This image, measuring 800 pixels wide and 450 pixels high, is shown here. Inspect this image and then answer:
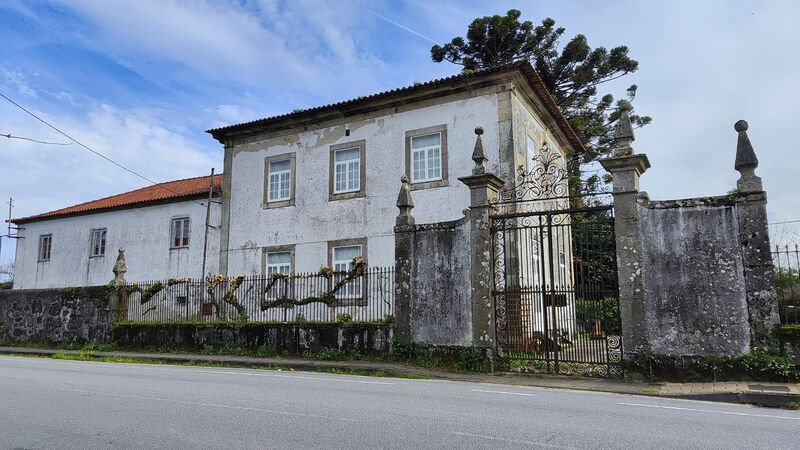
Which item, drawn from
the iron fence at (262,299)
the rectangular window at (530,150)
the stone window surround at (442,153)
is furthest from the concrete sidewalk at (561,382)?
the rectangular window at (530,150)

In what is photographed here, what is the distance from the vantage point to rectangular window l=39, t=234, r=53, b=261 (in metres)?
26.4

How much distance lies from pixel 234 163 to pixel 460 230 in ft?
39.0

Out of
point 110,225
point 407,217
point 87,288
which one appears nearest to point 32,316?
point 87,288

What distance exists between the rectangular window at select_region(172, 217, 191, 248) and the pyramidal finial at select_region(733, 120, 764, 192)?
18734mm

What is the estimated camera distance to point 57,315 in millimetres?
19156

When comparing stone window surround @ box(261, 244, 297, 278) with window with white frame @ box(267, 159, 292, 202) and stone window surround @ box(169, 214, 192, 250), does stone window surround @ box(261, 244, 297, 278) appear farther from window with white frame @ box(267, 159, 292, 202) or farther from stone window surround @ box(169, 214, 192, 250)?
stone window surround @ box(169, 214, 192, 250)

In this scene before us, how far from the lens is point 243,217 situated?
2047 centimetres

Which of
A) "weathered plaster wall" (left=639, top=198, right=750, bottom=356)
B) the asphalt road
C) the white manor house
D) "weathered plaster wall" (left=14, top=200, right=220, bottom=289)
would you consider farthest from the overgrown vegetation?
"weathered plaster wall" (left=14, top=200, right=220, bottom=289)

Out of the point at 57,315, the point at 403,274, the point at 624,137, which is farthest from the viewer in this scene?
the point at 57,315

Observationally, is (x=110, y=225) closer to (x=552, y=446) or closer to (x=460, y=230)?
(x=460, y=230)

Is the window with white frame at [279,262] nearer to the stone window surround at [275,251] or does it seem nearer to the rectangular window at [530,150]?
the stone window surround at [275,251]

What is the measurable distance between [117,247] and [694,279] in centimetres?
2212

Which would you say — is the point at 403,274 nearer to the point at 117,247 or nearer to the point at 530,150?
the point at 530,150

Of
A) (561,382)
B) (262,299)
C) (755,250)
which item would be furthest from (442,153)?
(755,250)
